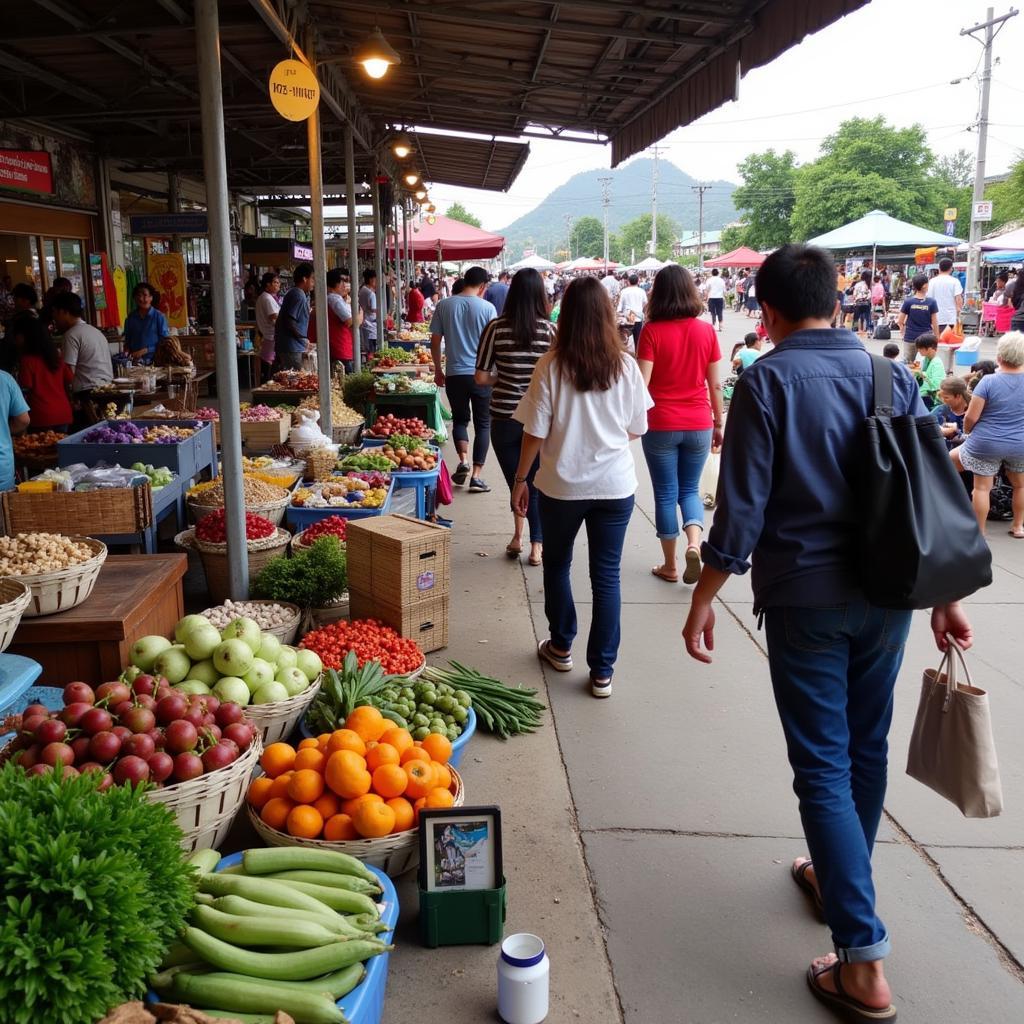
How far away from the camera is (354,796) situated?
10.2 feet

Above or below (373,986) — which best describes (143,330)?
above

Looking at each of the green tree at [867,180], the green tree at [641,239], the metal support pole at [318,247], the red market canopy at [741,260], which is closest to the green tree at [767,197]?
the green tree at [867,180]

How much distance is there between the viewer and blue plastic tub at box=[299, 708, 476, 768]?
12.7 ft

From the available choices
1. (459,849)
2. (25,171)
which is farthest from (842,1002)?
(25,171)

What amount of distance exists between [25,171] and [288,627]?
28.4ft

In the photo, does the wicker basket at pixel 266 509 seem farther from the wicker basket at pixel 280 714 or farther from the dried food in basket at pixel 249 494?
the wicker basket at pixel 280 714

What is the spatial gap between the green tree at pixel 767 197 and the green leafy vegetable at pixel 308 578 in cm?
7903

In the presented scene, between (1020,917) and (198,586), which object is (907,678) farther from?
(198,586)

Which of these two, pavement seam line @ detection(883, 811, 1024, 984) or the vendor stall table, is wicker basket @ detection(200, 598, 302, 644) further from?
the vendor stall table

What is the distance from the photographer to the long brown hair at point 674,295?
6.14 metres

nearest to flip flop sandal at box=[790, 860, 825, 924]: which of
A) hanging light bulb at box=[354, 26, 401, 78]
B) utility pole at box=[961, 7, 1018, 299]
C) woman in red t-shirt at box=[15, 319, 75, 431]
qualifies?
hanging light bulb at box=[354, 26, 401, 78]

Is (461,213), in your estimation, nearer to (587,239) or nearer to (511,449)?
(587,239)

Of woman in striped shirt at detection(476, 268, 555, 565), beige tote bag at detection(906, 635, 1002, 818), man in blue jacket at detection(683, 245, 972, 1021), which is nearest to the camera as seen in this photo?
man in blue jacket at detection(683, 245, 972, 1021)

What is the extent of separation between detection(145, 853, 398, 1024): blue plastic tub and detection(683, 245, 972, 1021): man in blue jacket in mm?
1222
